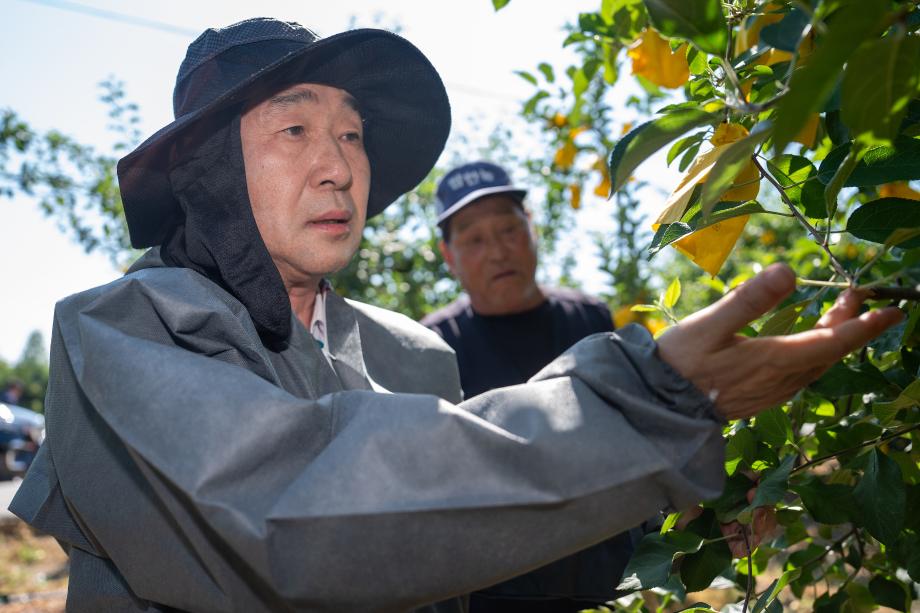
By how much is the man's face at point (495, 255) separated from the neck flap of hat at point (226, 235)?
69.2 inches

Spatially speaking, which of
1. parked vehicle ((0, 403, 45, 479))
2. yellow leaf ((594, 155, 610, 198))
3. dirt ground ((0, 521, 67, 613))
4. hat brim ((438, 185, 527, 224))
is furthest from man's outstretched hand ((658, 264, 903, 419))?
parked vehicle ((0, 403, 45, 479))

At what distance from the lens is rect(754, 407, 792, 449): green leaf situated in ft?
3.39

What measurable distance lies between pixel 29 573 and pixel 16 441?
7243 millimetres

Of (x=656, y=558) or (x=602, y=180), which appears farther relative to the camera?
(x=602, y=180)

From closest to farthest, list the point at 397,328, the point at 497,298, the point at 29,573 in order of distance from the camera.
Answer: the point at 397,328, the point at 497,298, the point at 29,573

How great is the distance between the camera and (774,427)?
1.04 meters

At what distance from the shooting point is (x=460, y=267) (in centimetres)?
320

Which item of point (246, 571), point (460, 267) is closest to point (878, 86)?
point (246, 571)

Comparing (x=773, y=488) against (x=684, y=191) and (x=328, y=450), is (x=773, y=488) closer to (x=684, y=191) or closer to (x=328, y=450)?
(x=684, y=191)

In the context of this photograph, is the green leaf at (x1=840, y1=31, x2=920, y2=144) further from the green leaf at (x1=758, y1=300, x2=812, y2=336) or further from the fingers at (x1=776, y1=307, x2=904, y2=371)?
the green leaf at (x1=758, y1=300, x2=812, y2=336)

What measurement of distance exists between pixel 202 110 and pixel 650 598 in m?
1.79

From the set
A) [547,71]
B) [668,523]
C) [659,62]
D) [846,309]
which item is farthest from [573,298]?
[846,309]

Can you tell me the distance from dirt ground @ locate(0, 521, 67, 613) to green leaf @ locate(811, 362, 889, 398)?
4.79m

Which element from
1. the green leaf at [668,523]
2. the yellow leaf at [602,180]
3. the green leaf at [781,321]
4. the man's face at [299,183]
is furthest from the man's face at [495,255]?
the green leaf at [781,321]
